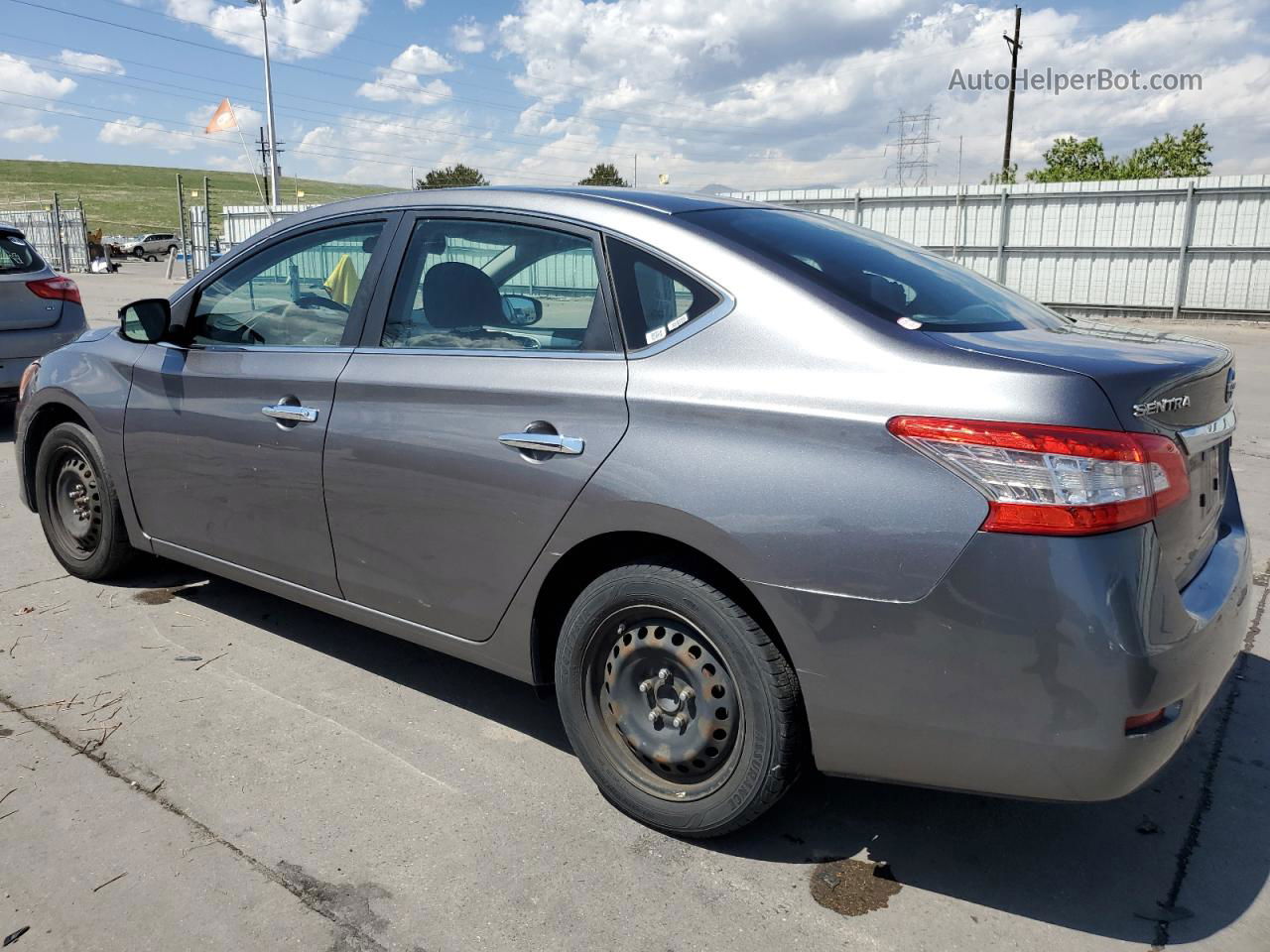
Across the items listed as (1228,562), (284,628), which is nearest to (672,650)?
(1228,562)

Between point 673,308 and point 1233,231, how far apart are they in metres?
19.9

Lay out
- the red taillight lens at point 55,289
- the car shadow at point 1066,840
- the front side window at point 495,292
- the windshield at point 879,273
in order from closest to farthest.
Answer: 1. the car shadow at point 1066,840
2. the windshield at point 879,273
3. the front side window at point 495,292
4. the red taillight lens at point 55,289

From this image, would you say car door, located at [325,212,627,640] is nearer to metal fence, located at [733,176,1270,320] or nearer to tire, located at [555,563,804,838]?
tire, located at [555,563,804,838]

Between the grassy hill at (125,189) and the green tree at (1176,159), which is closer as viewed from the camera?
the green tree at (1176,159)

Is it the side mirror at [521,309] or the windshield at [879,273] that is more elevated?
the windshield at [879,273]

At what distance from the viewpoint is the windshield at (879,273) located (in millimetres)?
2641

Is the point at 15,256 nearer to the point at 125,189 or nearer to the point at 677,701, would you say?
the point at 677,701

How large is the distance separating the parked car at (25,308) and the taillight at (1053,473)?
26.0 feet

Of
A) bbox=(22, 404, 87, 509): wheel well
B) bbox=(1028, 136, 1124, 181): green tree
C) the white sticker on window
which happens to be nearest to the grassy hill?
bbox=(1028, 136, 1124, 181): green tree

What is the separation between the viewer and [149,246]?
5734 centimetres

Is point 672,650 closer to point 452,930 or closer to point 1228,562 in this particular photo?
point 452,930

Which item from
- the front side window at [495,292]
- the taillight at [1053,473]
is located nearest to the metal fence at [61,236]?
the front side window at [495,292]

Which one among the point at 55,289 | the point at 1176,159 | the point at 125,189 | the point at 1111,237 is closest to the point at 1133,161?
the point at 1176,159

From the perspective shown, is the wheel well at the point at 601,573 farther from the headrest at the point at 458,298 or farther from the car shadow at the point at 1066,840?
the headrest at the point at 458,298
